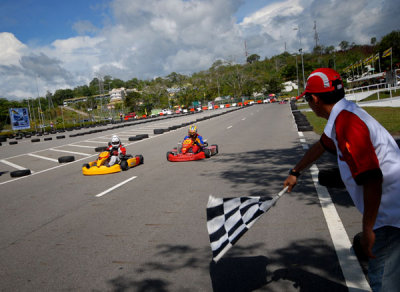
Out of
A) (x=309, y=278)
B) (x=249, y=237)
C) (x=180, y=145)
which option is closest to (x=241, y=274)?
(x=309, y=278)

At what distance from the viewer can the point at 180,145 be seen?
1098 cm

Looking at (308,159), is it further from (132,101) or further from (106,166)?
(132,101)

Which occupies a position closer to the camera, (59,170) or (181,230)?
(181,230)

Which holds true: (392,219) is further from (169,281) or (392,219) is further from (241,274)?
(169,281)

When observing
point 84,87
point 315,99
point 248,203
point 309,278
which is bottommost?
point 309,278

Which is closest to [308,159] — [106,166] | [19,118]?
[106,166]

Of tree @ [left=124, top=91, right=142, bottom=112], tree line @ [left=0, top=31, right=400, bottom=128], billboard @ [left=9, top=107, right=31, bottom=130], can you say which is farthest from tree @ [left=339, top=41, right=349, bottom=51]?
billboard @ [left=9, top=107, right=31, bottom=130]

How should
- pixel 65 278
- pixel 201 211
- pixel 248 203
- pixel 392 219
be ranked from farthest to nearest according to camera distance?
pixel 201 211
pixel 65 278
pixel 248 203
pixel 392 219

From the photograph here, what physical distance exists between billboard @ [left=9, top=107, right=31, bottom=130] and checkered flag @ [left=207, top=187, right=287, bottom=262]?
37.6m

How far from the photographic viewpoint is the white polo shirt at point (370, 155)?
5.39 feet

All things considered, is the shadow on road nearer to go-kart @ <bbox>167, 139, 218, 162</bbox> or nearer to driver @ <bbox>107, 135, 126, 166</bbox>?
driver @ <bbox>107, 135, 126, 166</bbox>

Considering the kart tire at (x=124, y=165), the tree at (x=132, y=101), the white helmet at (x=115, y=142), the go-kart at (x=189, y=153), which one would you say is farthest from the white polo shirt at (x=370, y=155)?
the tree at (x=132, y=101)

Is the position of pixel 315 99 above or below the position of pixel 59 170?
above

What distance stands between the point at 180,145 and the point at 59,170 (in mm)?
4033
